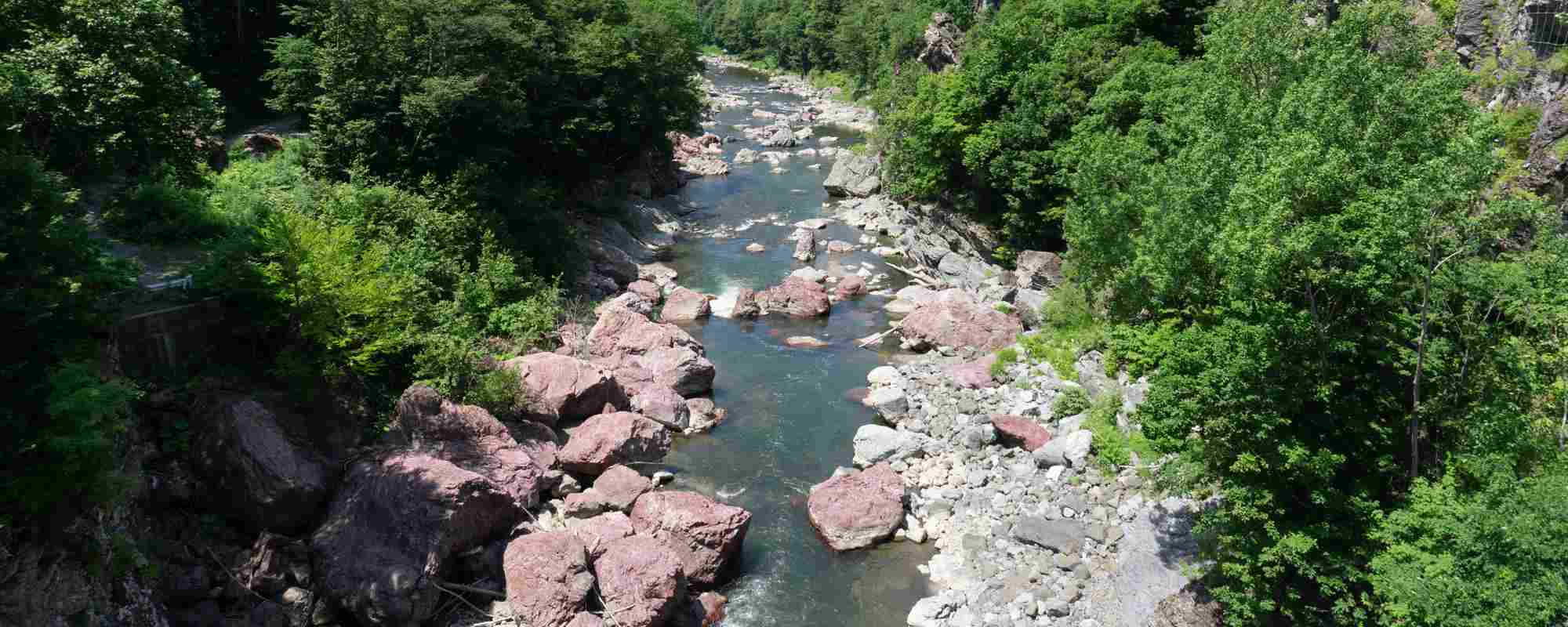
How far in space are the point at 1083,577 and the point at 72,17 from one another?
24514 millimetres

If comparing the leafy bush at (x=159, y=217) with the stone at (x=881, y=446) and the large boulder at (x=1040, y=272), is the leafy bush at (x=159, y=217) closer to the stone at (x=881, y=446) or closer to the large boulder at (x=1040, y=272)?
the stone at (x=881, y=446)

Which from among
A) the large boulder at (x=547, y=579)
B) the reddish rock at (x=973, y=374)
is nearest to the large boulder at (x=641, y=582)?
the large boulder at (x=547, y=579)

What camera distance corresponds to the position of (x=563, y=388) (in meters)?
24.0

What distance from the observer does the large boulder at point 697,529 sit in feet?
60.1

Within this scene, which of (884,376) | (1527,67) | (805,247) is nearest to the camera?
(1527,67)

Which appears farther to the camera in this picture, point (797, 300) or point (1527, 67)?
point (797, 300)

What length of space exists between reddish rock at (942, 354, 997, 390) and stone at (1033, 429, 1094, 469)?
4.58 meters

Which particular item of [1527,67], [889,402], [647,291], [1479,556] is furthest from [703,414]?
[1527,67]

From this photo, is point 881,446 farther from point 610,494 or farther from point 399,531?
point 399,531

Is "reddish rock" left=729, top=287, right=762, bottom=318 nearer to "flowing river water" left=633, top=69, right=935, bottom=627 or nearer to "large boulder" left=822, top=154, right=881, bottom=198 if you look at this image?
"flowing river water" left=633, top=69, right=935, bottom=627

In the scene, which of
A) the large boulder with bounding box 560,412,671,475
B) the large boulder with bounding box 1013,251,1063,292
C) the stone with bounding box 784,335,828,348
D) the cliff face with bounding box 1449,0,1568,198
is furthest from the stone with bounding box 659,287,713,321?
the cliff face with bounding box 1449,0,1568,198

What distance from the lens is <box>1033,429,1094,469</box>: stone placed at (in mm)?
21278

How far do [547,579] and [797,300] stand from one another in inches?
718

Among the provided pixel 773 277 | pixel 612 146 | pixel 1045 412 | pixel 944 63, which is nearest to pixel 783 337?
pixel 773 277
